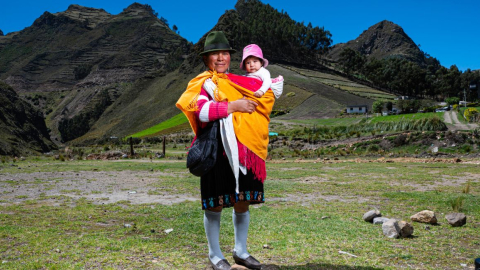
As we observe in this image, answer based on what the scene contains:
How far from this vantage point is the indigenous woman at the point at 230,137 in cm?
386

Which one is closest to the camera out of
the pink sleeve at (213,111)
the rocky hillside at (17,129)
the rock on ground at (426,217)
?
the pink sleeve at (213,111)

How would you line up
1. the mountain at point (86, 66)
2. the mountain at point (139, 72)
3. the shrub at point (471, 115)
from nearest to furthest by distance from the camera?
the shrub at point (471, 115)
the mountain at point (139, 72)
the mountain at point (86, 66)

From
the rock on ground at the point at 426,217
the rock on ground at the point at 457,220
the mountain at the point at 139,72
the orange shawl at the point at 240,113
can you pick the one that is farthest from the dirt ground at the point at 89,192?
the mountain at the point at 139,72

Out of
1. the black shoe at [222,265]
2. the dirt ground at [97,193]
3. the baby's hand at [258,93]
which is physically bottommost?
the dirt ground at [97,193]

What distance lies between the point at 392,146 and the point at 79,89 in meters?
134

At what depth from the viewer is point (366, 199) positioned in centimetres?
905

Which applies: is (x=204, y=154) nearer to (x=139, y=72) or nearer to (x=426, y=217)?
(x=426, y=217)

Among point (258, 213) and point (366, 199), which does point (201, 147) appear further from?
point (366, 199)

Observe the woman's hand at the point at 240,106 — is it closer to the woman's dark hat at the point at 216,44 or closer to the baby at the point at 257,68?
the baby at the point at 257,68

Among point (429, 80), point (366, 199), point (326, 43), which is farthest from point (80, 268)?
point (326, 43)

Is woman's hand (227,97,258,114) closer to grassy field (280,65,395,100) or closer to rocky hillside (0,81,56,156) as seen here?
rocky hillside (0,81,56,156)

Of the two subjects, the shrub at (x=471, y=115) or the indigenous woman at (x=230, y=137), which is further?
the shrub at (x=471, y=115)

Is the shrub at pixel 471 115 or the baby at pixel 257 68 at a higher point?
the shrub at pixel 471 115

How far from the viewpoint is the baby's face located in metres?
4.16
